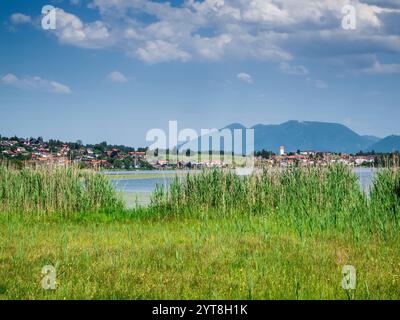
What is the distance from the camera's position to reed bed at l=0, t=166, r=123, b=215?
18250 millimetres

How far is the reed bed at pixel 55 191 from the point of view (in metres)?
18.2

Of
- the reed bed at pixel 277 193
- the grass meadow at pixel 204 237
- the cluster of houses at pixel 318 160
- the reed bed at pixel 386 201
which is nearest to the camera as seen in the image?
the grass meadow at pixel 204 237

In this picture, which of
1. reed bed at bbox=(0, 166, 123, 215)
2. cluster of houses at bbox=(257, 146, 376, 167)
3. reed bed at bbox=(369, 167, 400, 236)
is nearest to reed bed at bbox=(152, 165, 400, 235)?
reed bed at bbox=(369, 167, 400, 236)

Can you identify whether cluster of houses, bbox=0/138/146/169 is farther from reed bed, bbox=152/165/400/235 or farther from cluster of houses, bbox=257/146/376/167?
cluster of houses, bbox=257/146/376/167

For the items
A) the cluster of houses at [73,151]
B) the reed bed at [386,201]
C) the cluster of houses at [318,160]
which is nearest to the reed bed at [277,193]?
the reed bed at [386,201]

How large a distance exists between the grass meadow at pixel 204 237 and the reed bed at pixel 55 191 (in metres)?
0.05

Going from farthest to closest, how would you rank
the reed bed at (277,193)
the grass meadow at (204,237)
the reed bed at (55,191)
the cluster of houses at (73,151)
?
the cluster of houses at (73,151) < the reed bed at (55,191) < the reed bed at (277,193) < the grass meadow at (204,237)

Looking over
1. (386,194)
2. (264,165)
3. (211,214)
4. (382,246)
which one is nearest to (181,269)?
(382,246)

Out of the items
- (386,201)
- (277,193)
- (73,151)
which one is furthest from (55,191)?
(386,201)

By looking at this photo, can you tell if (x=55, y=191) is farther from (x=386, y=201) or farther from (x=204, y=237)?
(x=386, y=201)

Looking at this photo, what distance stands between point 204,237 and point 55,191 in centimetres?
935

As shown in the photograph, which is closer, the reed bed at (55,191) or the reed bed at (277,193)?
the reed bed at (277,193)

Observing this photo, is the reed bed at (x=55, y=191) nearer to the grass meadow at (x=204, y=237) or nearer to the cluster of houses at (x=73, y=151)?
the grass meadow at (x=204, y=237)
